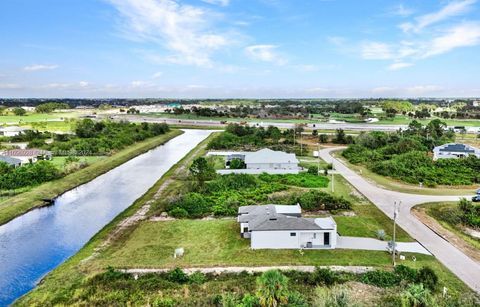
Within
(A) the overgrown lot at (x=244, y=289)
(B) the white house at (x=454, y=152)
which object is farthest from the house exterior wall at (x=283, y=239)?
(B) the white house at (x=454, y=152)

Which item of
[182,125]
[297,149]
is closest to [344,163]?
[297,149]

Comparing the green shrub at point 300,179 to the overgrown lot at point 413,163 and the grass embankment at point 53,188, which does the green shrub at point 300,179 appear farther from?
the grass embankment at point 53,188

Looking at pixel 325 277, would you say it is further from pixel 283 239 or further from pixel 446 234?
pixel 446 234

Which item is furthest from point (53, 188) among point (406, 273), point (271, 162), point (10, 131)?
point (10, 131)

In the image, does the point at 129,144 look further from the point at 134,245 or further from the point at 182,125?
the point at 134,245

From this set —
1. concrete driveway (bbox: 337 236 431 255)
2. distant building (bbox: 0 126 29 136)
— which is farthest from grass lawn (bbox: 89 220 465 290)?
distant building (bbox: 0 126 29 136)

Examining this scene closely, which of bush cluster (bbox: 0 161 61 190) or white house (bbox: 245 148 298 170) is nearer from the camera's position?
bush cluster (bbox: 0 161 61 190)

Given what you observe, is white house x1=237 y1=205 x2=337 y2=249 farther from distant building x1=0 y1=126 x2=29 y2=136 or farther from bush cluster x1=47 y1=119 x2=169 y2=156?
distant building x1=0 y1=126 x2=29 y2=136
